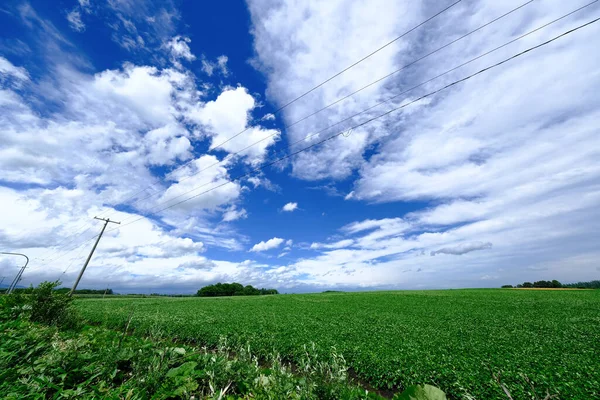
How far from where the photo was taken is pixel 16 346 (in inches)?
193

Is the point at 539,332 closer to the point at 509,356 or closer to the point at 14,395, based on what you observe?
the point at 509,356

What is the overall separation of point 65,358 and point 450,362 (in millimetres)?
9737

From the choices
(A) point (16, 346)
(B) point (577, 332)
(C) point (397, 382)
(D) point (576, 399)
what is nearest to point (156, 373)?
(A) point (16, 346)

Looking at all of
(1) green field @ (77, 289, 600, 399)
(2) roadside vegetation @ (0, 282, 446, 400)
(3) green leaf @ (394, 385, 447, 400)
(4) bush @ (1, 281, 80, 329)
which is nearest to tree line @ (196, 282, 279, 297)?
(1) green field @ (77, 289, 600, 399)

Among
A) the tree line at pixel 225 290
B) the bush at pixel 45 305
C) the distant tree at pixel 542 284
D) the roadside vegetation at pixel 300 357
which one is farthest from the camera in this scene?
the tree line at pixel 225 290

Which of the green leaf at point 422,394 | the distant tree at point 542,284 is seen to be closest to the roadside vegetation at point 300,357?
the green leaf at point 422,394

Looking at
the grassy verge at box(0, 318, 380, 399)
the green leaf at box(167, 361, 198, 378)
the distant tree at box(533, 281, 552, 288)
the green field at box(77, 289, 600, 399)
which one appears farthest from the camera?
the distant tree at box(533, 281, 552, 288)

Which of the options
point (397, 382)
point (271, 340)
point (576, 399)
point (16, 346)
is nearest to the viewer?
point (16, 346)

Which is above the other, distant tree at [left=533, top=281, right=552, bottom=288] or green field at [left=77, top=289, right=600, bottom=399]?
distant tree at [left=533, top=281, right=552, bottom=288]

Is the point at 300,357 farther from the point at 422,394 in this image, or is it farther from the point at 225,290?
the point at 225,290

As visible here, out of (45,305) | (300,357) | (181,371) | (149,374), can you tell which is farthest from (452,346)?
(45,305)

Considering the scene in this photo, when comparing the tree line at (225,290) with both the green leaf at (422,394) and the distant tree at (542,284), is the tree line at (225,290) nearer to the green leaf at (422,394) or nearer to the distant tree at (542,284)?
the distant tree at (542,284)

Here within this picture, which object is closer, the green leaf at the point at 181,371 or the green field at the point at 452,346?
the green leaf at the point at 181,371

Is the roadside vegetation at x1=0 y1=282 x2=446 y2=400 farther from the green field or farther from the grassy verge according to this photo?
the green field
